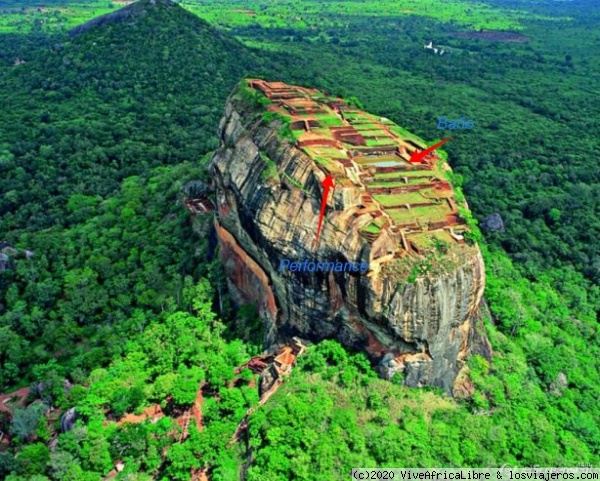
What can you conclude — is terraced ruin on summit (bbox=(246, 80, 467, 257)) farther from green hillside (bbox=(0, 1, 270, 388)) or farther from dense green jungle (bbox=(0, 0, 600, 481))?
green hillside (bbox=(0, 1, 270, 388))

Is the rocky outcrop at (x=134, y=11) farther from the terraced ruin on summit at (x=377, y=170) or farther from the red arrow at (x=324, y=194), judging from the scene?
the red arrow at (x=324, y=194)

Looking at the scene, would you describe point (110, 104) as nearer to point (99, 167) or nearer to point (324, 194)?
point (99, 167)

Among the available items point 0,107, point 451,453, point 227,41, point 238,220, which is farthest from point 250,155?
point 227,41

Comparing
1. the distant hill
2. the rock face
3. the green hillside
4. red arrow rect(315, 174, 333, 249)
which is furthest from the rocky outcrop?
red arrow rect(315, 174, 333, 249)

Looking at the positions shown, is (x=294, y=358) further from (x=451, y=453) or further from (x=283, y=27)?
(x=283, y=27)

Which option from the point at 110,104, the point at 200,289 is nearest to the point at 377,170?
the point at 200,289

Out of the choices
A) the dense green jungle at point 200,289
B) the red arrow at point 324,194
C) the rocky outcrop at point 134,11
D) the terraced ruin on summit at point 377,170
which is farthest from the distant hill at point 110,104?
the red arrow at point 324,194
